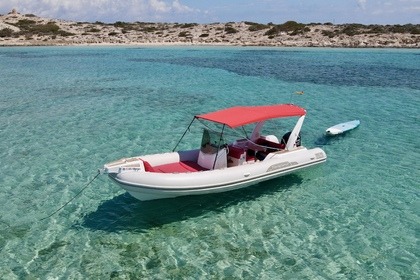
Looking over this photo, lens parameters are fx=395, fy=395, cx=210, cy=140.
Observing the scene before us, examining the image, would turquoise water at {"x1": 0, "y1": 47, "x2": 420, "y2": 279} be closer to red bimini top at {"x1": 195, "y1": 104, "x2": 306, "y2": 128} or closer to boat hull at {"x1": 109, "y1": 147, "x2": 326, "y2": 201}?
boat hull at {"x1": 109, "y1": 147, "x2": 326, "y2": 201}

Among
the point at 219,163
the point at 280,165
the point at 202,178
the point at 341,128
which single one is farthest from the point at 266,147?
the point at 341,128

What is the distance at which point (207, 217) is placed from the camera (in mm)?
9523

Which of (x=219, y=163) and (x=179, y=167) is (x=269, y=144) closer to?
(x=219, y=163)

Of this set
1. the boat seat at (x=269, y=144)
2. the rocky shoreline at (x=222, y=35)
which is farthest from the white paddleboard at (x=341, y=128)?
the rocky shoreline at (x=222, y=35)

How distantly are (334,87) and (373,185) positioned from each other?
59.9 ft

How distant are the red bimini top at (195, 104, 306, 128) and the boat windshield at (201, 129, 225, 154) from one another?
1.22 feet

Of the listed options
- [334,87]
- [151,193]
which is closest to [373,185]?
[151,193]

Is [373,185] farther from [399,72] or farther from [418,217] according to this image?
[399,72]

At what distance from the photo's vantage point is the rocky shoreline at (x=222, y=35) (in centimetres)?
6456

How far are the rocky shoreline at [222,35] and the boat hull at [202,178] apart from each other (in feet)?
183

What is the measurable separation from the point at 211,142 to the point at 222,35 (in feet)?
220

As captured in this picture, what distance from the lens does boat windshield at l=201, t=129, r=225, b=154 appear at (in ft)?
34.4

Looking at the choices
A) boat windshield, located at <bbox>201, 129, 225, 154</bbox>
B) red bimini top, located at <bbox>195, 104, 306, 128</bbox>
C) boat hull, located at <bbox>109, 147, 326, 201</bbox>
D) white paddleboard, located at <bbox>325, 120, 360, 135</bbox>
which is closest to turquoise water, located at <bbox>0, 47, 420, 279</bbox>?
white paddleboard, located at <bbox>325, 120, 360, 135</bbox>

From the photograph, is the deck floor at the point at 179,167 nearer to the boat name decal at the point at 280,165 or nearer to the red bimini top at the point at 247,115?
the red bimini top at the point at 247,115
